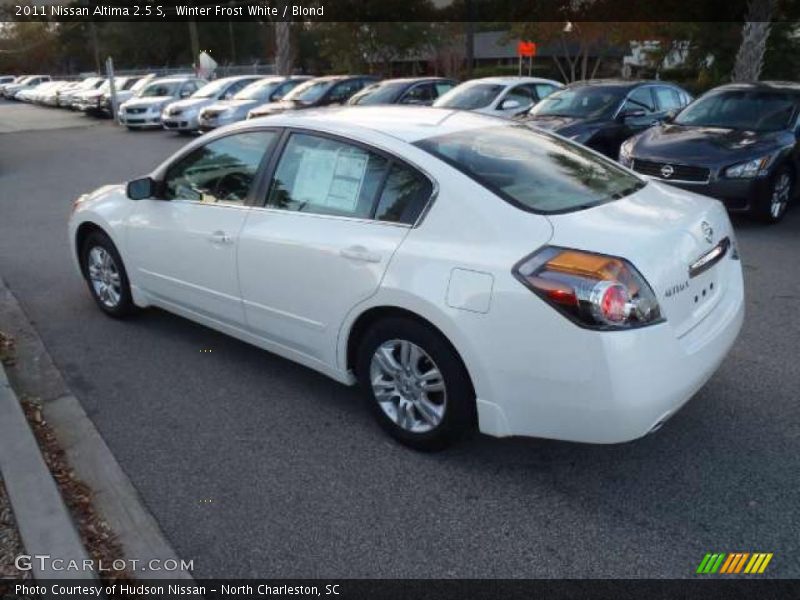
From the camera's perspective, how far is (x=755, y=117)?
8445mm

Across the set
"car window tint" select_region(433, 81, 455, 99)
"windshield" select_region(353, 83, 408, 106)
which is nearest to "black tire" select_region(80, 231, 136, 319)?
"windshield" select_region(353, 83, 408, 106)

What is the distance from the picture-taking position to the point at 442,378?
3.17 metres

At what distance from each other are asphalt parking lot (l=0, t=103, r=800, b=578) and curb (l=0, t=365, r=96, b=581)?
368mm

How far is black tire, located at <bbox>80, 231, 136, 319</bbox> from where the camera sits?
5043 millimetres

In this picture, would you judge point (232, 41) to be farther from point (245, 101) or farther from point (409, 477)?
point (409, 477)

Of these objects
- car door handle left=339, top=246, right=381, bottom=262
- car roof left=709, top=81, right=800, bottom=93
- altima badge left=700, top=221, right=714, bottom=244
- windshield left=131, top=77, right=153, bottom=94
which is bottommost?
windshield left=131, top=77, right=153, bottom=94

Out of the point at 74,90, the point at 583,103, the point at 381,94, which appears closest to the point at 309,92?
the point at 381,94

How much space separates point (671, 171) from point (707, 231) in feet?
16.1

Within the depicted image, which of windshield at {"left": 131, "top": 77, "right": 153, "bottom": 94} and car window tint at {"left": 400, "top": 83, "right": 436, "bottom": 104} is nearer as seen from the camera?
car window tint at {"left": 400, "top": 83, "right": 436, "bottom": 104}

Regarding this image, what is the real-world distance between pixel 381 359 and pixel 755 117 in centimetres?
711

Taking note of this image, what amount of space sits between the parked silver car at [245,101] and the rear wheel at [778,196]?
12627 mm

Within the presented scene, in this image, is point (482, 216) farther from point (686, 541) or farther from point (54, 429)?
point (54, 429)

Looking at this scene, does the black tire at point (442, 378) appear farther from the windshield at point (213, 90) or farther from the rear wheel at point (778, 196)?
the windshield at point (213, 90)

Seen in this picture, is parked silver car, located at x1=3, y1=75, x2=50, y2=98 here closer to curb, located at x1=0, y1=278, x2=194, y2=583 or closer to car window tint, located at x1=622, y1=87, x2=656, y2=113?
car window tint, located at x1=622, y1=87, x2=656, y2=113
